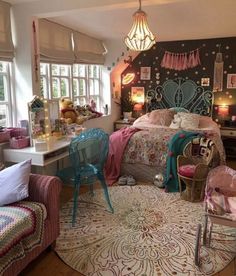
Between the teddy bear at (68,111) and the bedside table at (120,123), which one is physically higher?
the teddy bear at (68,111)

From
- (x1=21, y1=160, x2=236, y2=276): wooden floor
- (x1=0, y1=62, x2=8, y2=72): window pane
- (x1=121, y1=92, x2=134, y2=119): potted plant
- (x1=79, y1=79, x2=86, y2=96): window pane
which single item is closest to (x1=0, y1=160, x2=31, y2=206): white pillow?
(x1=21, y1=160, x2=236, y2=276): wooden floor

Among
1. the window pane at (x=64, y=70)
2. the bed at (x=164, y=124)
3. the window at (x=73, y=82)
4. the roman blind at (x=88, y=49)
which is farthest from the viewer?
the roman blind at (x=88, y=49)

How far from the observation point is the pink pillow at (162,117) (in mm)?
4891

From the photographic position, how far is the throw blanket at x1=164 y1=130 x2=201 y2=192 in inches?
140

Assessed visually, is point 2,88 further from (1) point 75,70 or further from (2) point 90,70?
(2) point 90,70

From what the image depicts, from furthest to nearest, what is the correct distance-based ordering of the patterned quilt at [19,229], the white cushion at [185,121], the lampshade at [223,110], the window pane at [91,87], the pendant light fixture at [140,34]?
1. the window pane at [91,87]
2. the lampshade at [223,110]
3. the white cushion at [185,121]
4. the pendant light fixture at [140,34]
5. the patterned quilt at [19,229]

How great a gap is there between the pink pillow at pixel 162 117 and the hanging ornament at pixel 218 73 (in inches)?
39.5

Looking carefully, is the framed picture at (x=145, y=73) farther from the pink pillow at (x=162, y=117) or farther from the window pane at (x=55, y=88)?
the window pane at (x=55, y=88)

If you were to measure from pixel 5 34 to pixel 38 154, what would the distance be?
1.51 meters

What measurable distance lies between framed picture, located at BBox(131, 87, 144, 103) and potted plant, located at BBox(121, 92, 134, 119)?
0.09m

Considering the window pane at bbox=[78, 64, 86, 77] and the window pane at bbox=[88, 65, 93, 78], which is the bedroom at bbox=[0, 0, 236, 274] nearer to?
the window pane at bbox=[88, 65, 93, 78]

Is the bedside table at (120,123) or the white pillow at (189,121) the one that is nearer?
the white pillow at (189,121)

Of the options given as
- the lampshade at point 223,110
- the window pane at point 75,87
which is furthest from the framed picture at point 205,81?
the window pane at point 75,87

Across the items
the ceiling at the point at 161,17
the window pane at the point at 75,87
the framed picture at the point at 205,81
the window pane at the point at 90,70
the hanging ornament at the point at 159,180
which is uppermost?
the ceiling at the point at 161,17
